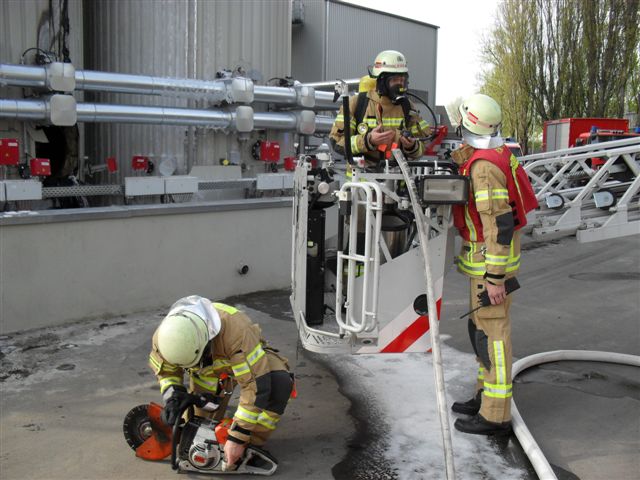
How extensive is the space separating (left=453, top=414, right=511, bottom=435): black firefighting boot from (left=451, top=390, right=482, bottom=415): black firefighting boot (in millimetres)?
177

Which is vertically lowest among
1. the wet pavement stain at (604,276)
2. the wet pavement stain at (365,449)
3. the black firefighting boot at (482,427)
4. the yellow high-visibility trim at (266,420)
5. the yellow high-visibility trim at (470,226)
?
the wet pavement stain at (365,449)

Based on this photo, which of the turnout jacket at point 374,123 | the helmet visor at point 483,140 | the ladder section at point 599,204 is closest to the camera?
the helmet visor at point 483,140

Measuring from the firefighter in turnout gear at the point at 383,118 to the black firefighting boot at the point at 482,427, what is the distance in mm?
1673

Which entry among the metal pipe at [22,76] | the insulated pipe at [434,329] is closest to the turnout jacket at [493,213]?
the insulated pipe at [434,329]

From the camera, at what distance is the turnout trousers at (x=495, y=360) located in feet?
12.5

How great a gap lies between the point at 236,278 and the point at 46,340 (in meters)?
2.08

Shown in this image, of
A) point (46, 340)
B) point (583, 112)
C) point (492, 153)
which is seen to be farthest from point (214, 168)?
point (583, 112)

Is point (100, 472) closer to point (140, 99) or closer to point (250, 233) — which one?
point (250, 233)

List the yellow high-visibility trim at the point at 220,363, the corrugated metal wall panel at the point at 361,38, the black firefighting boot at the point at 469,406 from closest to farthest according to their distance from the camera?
the yellow high-visibility trim at the point at 220,363 → the black firefighting boot at the point at 469,406 → the corrugated metal wall panel at the point at 361,38

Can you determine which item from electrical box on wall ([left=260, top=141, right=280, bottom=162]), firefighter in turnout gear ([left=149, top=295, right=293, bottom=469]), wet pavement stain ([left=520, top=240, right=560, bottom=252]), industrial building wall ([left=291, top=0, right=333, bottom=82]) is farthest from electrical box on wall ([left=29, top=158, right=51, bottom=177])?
industrial building wall ([left=291, top=0, right=333, bottom=82])

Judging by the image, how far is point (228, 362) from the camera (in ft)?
11.1

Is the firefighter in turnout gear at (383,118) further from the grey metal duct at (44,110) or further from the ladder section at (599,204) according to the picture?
the grey metal duct at (44,110)

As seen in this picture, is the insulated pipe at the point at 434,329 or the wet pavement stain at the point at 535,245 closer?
the insulated pipe at the point at 434,329

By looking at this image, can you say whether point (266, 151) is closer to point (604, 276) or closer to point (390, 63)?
point (390, 63)
